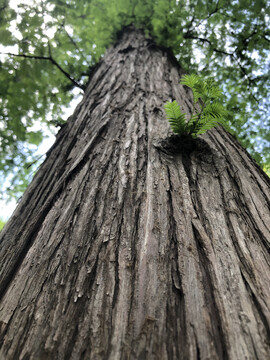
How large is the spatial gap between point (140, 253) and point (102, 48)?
377 centimetres

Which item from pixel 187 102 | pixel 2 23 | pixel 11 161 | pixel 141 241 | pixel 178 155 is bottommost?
pixel 141 241

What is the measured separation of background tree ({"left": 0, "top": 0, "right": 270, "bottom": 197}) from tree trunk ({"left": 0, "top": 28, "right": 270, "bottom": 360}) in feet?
6.82

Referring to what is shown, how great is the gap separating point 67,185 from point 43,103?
3.07 m

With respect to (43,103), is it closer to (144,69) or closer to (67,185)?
(144,69)

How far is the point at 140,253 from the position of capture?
958 mm

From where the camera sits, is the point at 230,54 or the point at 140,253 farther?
the point at 230,54

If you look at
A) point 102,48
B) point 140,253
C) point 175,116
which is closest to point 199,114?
point 175,116

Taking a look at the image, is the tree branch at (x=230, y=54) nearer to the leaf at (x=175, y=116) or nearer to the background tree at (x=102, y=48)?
the background tree at (x=102, y=48)

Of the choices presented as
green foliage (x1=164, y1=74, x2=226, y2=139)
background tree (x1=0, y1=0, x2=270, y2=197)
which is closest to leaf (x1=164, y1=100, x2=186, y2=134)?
green foliage (x1=164, y1=74, x2=226, y2=139)

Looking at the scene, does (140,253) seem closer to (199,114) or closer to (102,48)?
(199,114)

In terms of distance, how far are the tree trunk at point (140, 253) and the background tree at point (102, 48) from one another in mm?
2078

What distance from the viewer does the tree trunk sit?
2.42 feet

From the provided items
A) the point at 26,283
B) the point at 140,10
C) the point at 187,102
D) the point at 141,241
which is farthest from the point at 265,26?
the point at 26,283

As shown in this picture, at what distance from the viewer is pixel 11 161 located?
4.43 m
